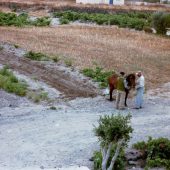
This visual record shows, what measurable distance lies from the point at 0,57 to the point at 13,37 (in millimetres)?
7490

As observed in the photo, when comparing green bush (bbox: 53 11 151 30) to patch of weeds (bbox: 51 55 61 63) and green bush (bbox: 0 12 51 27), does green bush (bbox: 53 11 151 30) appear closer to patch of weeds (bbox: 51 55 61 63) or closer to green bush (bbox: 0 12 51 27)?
green bush (bbox: 0 12 51 27)

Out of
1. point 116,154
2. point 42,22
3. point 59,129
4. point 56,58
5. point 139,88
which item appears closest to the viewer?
point 116,154

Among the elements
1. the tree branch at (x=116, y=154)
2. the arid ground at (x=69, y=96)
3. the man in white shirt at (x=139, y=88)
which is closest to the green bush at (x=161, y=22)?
the arid ground at (x=69, y=96)

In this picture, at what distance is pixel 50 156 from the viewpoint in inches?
685

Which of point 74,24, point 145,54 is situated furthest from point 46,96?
point 74,24

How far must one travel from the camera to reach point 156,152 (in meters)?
17.4

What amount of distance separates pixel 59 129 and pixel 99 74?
975 centimetres

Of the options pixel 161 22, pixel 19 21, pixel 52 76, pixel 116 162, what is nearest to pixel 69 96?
pixel 52 76

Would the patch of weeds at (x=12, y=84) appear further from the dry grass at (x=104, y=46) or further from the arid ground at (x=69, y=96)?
the dry grass at (x=104, y=46)

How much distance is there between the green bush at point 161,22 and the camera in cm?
5000

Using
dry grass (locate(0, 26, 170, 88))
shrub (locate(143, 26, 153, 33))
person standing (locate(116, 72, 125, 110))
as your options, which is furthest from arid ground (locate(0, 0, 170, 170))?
shrub (locate(143, 26, 153, 33))

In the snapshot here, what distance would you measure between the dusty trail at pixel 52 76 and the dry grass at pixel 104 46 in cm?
202

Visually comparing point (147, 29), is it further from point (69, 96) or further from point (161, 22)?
point (69, 96)

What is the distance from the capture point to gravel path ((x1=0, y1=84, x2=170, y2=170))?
17.3 metres
